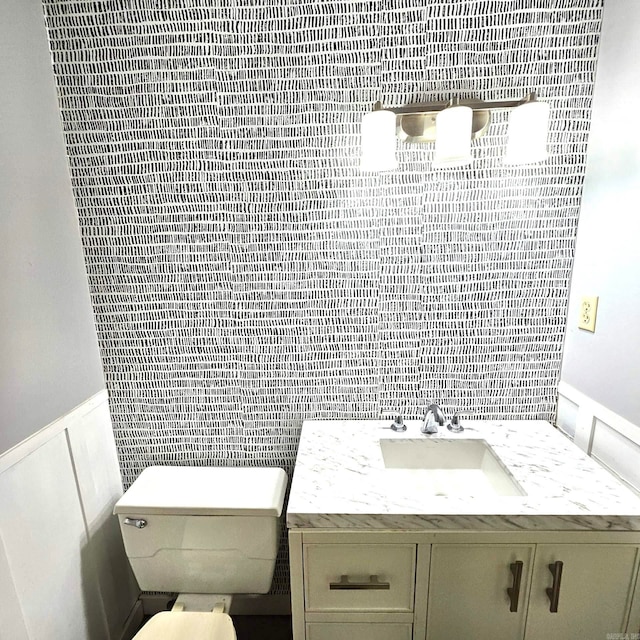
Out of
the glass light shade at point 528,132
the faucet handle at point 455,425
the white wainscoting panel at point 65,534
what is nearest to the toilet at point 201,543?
the white wainscoting panel at point 65,534

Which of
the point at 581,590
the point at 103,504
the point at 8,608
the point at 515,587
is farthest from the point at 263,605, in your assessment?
the point at 581,590

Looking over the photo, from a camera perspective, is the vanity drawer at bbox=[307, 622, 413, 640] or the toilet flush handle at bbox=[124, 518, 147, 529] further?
the toilet flush handle at bbox=[124, 518, 147, 529]

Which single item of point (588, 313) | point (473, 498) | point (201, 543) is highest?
point (588, 313)

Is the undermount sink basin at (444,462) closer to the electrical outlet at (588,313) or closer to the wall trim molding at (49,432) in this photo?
the electrical outlet at (588,313)

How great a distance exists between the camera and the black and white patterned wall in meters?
1.10

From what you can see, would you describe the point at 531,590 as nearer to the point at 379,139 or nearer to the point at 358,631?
the point at 358,631

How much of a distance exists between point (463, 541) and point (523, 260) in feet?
2.78

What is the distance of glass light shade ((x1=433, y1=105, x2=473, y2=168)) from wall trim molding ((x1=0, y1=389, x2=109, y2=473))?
1.31m

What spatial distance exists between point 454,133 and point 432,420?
0.86m

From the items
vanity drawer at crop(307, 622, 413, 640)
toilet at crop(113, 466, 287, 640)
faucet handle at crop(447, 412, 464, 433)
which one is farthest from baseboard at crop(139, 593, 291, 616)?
faucet handle at crop(447, 412, 464, 433)

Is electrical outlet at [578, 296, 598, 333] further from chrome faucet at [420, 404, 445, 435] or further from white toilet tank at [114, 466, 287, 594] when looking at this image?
white toilet tank at [114, 466, 287, 594]

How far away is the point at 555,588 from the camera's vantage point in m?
0.90

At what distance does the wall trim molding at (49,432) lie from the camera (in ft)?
2.95

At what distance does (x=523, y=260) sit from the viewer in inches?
47.3
